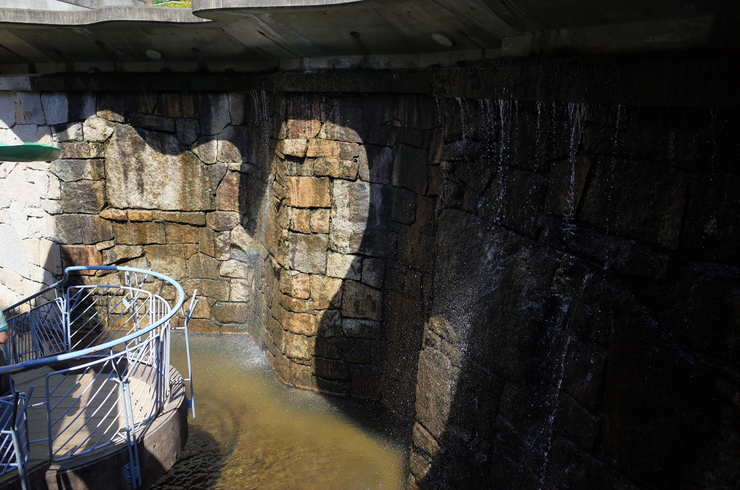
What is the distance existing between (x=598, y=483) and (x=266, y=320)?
464 centimetres

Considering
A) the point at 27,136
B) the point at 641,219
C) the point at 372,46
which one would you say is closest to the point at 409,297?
the point at 372,46

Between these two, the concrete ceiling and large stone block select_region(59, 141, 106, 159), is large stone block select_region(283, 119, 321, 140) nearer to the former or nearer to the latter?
the concrete ceiling

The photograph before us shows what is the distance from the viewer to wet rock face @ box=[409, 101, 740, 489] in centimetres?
176

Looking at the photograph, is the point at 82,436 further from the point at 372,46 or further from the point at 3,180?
the point at 3,180

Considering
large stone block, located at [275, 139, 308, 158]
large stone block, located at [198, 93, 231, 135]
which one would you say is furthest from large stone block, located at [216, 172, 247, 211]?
large stone block, located at [275, 139, 308, 158]

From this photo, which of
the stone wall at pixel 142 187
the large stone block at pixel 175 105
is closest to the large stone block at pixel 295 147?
the stone wall at pixel 142 187

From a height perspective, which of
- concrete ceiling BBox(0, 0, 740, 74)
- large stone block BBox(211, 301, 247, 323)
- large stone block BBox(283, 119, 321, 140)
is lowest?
large stone block BBox(211, 301, 247, 323)

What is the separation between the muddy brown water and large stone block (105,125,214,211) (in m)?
1.90

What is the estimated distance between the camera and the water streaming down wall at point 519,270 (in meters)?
1.79

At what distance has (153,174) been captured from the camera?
643 cm

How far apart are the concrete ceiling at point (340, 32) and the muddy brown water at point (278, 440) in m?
3.07

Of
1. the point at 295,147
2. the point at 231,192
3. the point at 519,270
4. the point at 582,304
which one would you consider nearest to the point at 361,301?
the point at 295,147

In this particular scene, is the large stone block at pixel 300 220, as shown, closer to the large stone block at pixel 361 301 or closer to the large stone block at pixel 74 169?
the large stone block at pixel 361 301

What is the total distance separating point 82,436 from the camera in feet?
10.8
